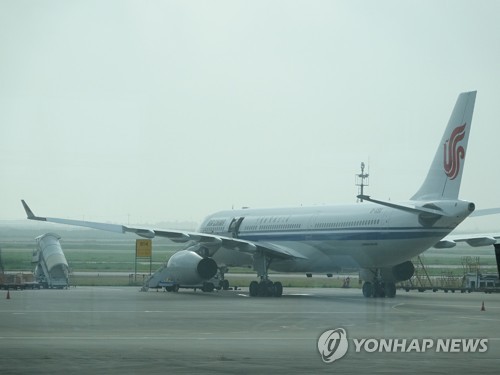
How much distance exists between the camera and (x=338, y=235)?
59.3 metres

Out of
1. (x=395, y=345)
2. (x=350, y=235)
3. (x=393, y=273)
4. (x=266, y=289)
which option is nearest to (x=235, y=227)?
(x=266, y=289)

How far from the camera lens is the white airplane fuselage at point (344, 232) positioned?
54062mm

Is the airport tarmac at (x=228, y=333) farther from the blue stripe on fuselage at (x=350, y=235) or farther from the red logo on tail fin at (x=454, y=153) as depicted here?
the red logo on tail fin at (x=454, y=153)

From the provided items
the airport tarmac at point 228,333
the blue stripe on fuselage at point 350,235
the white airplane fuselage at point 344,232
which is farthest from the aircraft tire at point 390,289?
the blue stripe on fuselage at point 350,235

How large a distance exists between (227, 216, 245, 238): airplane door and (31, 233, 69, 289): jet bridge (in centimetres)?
1186

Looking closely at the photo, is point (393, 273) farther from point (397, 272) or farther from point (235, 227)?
point (235, 227)

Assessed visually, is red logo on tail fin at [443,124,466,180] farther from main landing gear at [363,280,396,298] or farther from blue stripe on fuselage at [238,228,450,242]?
main landing gear at [363,280,396,298]

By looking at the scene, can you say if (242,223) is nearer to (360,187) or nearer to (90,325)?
(360,187)

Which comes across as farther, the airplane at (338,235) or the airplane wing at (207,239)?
the airplane wing at (207,239)

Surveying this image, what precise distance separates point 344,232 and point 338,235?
1.85ft

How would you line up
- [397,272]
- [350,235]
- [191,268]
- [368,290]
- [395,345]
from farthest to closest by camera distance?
[191,268], [397,272], [368,290], [350,235], [395,345]

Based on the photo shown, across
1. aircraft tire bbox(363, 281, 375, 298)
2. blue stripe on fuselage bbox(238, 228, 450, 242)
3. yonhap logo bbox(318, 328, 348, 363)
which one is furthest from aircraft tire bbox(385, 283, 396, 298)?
yonhap logo bbox(318, 328, 348, 363)

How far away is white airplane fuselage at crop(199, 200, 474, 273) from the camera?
5406 centimetres

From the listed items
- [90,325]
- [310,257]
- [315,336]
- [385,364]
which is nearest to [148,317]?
[90,325]
